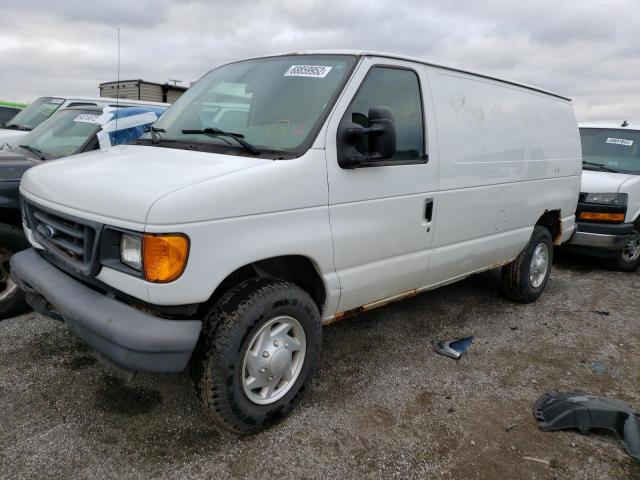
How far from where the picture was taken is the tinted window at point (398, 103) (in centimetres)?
312

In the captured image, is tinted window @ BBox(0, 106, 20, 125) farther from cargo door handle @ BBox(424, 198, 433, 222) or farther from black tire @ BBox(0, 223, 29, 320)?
cargo door handle @ BBox(424, 198, 433, 222)

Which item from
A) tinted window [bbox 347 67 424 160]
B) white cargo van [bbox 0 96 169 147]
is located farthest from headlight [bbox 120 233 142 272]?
white cargo van [bbox 0 96 169 147]

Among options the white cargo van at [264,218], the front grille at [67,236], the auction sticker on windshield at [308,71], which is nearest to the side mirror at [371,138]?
the white cargo van at [264,218]

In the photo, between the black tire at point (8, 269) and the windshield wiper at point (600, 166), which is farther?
the windshield wiper at point (600, 166)

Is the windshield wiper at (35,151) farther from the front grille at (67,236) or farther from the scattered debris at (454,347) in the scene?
the scattered debris at (454,347)

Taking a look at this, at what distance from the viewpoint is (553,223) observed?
214 inches

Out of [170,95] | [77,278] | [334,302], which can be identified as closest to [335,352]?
[334,302]

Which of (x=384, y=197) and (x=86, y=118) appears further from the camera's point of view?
(x=86, y=118)

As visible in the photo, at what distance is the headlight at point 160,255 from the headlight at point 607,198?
19.7 feet

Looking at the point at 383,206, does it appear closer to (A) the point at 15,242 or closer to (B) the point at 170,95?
(A) the point at 15,242

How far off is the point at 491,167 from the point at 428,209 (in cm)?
93

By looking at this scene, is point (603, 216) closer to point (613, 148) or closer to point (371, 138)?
point (613, 148)

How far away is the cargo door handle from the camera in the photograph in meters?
3.53

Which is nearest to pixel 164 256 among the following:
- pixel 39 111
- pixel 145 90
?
pixel 39 111
